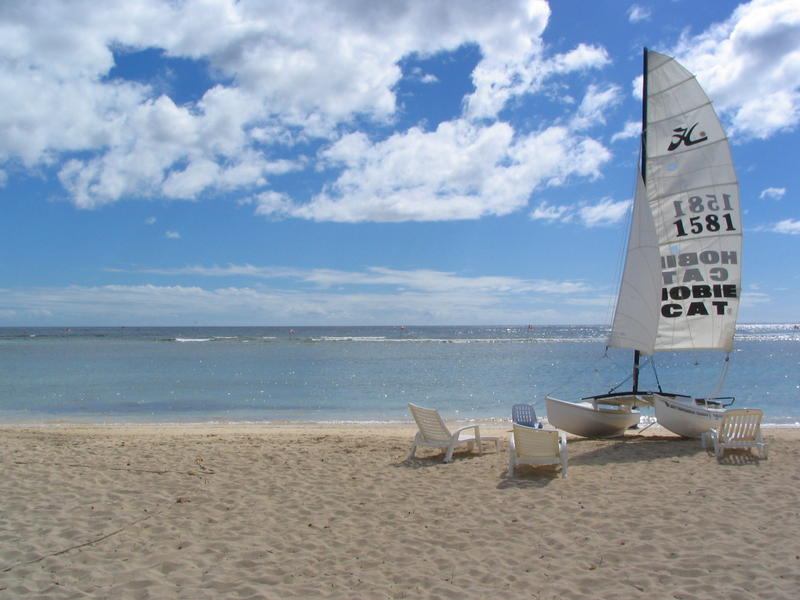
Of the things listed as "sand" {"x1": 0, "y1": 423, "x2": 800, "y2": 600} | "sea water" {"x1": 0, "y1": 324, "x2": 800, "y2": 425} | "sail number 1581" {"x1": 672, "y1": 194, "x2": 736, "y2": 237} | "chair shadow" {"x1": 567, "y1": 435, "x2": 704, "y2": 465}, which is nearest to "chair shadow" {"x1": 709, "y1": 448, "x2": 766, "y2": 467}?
"sand" {"x1": 0, "y1": 423, "x2": 800, "y2": 600}

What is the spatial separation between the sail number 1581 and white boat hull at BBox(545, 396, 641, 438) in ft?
11.4

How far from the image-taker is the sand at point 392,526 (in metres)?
4.44

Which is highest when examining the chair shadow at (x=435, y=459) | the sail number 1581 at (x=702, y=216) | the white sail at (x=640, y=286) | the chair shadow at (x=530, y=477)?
the sail number 1581 at (x=702, y=216)

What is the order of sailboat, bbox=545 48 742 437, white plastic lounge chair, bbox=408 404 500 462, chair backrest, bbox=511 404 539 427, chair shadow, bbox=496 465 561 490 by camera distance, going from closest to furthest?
chair shadow, bbox=496 465 561 490, white plastic lounge chair, bbox=408 404 500 462, chair backrest, bbox=511 404 539 427, sailboat, bbox=545 48 742 437

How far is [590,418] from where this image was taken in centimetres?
1068

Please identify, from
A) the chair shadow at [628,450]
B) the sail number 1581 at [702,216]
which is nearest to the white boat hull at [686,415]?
the chair shadow at [628,450]

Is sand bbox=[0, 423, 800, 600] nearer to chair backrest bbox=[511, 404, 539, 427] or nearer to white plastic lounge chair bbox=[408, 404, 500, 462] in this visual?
white plastic lounge chair bbox=[408, 404, 500, 462]

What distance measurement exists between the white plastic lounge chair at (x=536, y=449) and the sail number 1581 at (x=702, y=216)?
5766 mm

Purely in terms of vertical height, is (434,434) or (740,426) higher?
(740,426)

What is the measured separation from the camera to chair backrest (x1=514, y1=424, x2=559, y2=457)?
7.69 metres

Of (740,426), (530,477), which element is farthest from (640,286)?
(530,477)

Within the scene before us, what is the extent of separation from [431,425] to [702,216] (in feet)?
22.0

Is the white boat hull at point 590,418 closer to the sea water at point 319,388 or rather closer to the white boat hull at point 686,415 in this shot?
the white boat hull at point 686,415

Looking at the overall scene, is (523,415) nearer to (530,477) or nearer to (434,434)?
(434,434)
